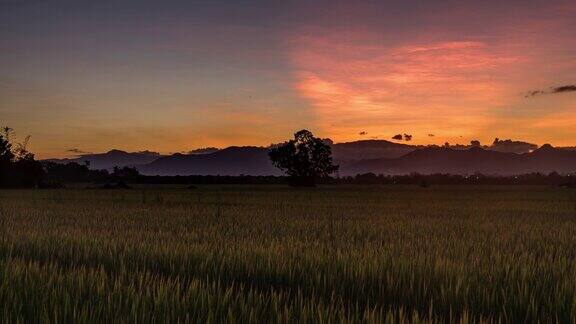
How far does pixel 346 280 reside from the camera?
19.5ft

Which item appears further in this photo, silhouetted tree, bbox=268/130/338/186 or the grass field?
silhouetted tree, bbox=268/130/338/186

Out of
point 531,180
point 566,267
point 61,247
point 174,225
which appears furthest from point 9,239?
point 531,180

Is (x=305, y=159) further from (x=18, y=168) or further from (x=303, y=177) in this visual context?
(x=18, y=168)

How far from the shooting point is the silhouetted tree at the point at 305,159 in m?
106

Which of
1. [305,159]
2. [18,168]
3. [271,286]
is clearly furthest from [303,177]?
[271,286]

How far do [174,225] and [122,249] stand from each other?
6.23 meters

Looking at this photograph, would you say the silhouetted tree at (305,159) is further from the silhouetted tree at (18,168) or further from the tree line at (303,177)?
the silhouetted tree at (18,168)

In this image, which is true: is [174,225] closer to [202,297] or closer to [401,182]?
[202,297]

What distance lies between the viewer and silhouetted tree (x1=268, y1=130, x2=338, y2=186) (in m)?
106

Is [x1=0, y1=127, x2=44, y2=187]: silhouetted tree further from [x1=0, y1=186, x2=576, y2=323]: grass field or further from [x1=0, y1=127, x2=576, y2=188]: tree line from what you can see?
[x1=0, y1=186, x2=576, y2=323]: grass field

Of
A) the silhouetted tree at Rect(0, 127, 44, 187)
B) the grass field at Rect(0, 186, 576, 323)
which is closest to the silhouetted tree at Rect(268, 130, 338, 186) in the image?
the silhouetted tree at Rect(0, 127, 44, 187)

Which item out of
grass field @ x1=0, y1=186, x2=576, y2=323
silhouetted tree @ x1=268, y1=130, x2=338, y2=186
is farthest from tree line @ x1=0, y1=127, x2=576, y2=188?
grass field @ x1=0, y1=186, x2=576, y2=323

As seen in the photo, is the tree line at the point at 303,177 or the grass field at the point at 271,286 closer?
the grass field at the point at 271,286

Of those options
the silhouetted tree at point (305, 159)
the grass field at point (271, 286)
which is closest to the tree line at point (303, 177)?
the silhouetted tree at point (305, 159)
